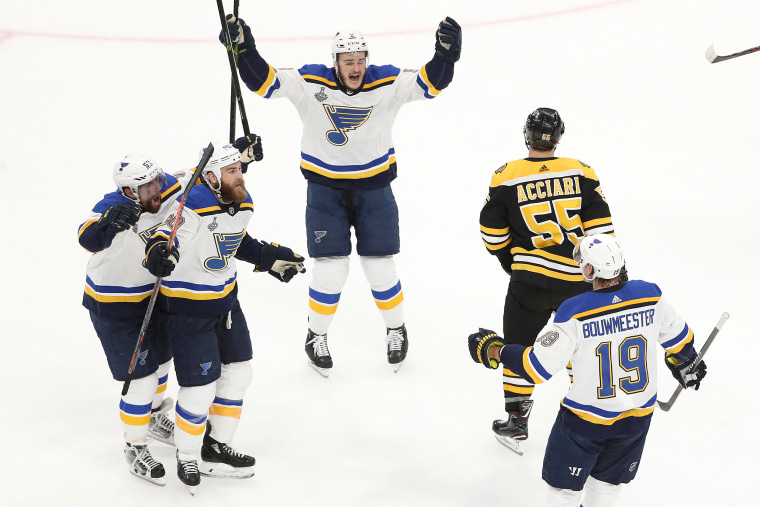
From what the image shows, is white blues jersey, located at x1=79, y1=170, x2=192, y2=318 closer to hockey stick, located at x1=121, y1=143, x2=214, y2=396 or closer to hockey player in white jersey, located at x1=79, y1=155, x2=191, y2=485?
hockey player in white jersey, located at x1=79, y1=155, x2=191, y2=485

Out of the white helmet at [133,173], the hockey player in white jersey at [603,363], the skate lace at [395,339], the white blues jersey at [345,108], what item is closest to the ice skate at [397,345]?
the skate lace at [395,339]

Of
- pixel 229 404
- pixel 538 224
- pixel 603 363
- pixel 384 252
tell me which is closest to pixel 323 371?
pixel 384 252

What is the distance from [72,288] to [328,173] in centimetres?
195

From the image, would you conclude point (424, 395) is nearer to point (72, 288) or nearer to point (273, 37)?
point (72, 288)

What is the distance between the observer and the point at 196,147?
264 inches

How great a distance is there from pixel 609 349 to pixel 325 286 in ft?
6.85

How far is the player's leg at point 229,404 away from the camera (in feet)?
11.8

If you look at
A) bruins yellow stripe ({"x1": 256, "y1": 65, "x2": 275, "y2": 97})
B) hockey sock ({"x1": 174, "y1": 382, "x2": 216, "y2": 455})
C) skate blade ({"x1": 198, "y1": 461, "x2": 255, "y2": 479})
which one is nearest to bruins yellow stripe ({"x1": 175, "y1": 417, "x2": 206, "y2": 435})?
hockey sock ({"x1": 174, "y1": 382, "x2": 216, "y2": 455})

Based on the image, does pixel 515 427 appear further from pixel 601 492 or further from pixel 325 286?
pixel 325 286

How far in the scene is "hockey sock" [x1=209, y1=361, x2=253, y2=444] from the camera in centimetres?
361

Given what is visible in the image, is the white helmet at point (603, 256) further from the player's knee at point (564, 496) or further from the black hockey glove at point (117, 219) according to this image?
the black hockey glove at point (117, 219)

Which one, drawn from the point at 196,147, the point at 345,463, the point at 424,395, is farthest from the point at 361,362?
the point at 196,147

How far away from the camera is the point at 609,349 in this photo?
2.72 m

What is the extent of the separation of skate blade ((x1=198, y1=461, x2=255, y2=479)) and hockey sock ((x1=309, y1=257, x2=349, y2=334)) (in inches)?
43.6
